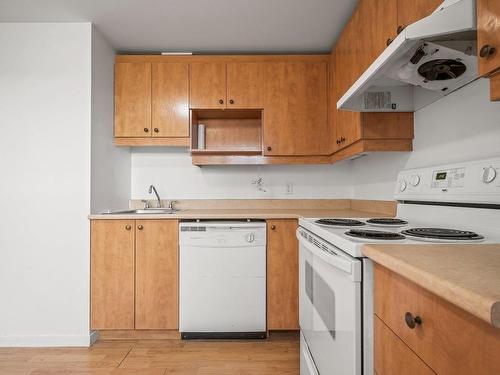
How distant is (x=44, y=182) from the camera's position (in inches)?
82.1

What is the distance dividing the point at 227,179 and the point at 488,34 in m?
2.15

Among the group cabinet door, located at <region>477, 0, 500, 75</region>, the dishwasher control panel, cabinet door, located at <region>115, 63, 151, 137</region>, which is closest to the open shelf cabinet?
cabinet door, located at <region>115, 63, 151, 137</region>

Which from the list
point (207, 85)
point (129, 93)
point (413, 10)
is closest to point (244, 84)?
point (207, 85)

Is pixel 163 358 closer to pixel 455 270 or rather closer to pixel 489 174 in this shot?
pixel 455 270

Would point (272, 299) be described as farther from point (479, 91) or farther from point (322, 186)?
point (479, 91)

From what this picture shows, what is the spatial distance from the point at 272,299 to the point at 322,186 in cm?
116

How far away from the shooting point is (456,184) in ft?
3.96

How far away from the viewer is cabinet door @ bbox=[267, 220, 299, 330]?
6.79ft

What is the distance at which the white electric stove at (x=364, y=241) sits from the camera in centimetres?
87

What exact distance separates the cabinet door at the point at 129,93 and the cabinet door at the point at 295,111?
1.02 metres

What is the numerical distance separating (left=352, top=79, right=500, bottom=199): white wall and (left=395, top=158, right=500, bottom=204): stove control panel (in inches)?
3.8

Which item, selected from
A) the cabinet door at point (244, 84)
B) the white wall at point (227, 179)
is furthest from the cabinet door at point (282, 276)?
the cabinet door at point (244, 84)

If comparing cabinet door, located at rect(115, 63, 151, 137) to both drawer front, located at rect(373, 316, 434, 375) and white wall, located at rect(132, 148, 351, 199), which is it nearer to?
white wall, located at rect(132, 148, 351, 199)

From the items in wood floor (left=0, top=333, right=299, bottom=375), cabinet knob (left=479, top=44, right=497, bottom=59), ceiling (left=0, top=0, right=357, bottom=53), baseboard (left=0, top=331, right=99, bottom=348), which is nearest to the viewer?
cabinet knob (left=479, top=44, right=497, bottom=59)
